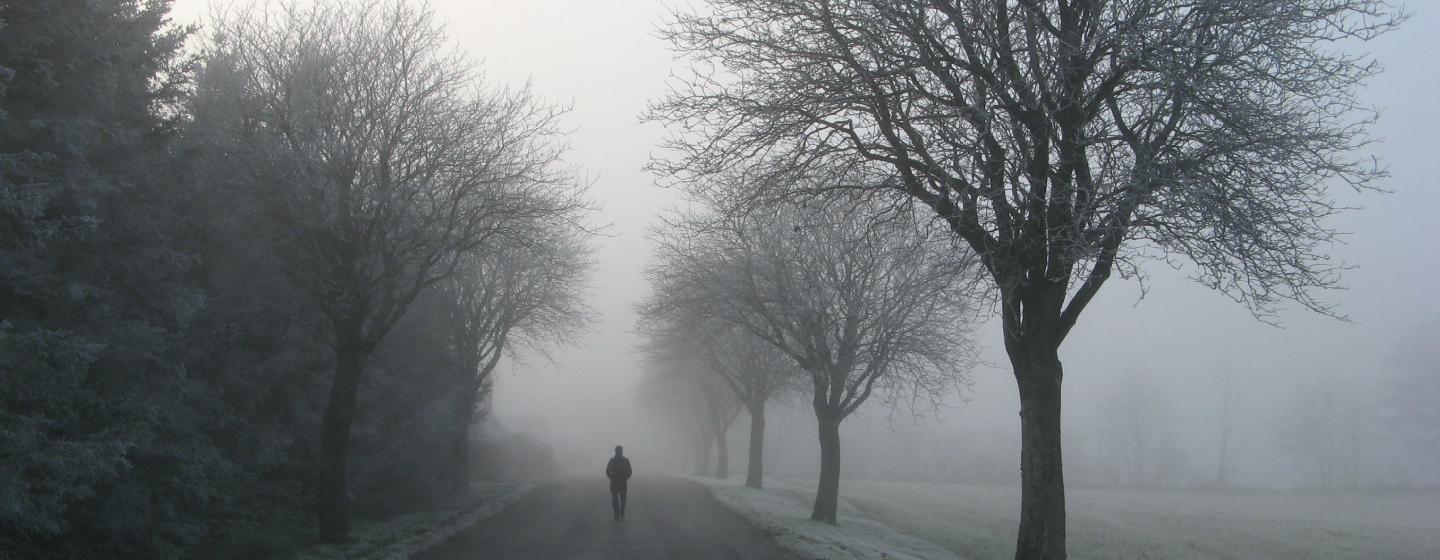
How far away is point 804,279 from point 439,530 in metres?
9.67

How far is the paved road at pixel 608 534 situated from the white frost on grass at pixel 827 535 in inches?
19.5

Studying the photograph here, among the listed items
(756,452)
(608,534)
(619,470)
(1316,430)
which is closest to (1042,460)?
(608,534)

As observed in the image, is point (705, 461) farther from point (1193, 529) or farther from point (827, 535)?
point (827, 535)

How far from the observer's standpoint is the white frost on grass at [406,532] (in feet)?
47.7

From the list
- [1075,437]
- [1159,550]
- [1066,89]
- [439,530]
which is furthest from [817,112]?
[1075,437]

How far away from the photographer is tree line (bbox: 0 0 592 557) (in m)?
9.87

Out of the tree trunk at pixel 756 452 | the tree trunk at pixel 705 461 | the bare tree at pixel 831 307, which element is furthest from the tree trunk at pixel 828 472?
the tree trunk at pixel 705 461

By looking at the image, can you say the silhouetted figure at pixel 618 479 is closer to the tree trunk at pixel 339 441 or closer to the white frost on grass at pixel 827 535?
the white frost on grass at pixel 827 535

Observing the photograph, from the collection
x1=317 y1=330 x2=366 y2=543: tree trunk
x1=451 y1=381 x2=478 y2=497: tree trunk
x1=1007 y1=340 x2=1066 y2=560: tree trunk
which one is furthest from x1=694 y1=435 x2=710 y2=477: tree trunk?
x1=1007 y1=340 x2=1066 y2=560: tree trunk

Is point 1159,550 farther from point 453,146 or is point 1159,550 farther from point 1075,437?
point 1075,437

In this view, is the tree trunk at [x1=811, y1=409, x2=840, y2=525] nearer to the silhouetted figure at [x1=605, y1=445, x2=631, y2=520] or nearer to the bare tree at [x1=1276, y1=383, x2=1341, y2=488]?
the silhouetted figure at [x1=605, y1=445, x2=631, y2=520]

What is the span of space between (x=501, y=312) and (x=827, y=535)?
1993 cm

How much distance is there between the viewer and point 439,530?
1855cm

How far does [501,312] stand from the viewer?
35.5m
